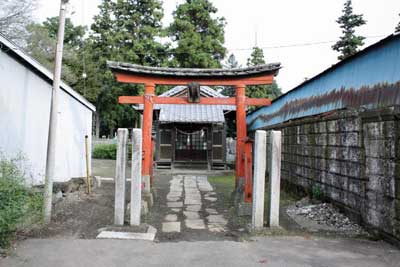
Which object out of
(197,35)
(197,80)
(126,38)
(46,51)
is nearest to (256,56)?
(197,35)

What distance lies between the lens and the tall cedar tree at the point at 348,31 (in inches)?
1023

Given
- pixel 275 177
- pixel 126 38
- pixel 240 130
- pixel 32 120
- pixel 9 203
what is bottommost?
pixel 9 203

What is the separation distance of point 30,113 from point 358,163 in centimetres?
717

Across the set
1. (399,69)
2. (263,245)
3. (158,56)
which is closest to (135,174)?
(263,245)

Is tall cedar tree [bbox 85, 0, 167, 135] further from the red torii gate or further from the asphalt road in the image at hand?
the asphalt road

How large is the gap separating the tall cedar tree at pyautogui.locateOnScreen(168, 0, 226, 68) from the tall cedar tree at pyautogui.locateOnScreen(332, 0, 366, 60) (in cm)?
945

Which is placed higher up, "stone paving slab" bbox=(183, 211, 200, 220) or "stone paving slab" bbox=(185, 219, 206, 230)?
"stone paving slab" bbox=(183, 211, 200, 220)

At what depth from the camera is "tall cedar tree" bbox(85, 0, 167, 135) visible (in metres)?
27.7

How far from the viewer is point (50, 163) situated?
20.2 feet

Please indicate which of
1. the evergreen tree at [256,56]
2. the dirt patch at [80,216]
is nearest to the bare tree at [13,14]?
the dirt patch at [80,216]

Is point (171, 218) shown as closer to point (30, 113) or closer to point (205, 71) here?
point (205, 71)

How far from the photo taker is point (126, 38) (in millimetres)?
27984

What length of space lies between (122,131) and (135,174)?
2.62 feet

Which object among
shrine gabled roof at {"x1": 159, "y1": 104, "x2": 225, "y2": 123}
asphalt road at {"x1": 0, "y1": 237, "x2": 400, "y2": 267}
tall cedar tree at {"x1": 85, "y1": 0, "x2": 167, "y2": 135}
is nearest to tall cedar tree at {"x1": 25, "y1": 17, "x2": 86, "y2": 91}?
tall cedar tree at {"x1": 85, "y1": 0, "x2": 167, "y2": 135}
